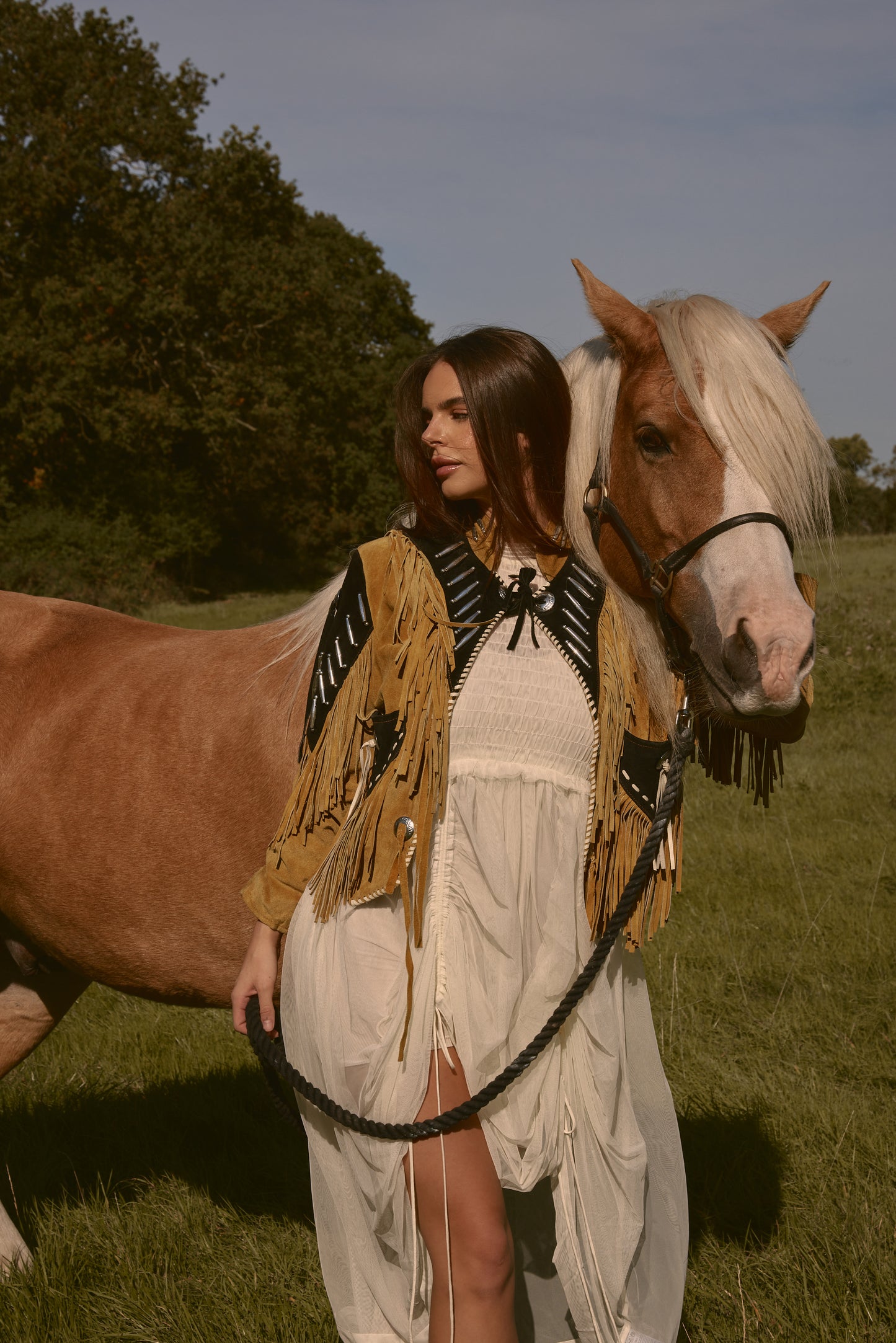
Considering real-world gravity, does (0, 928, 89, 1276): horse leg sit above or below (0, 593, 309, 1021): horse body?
below

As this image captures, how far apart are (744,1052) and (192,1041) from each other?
79.2 inches

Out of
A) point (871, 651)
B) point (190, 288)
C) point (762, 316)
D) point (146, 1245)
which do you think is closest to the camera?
point (762, 316)

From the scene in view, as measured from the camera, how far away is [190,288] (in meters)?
20.8

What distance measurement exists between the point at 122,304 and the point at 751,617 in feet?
70.1

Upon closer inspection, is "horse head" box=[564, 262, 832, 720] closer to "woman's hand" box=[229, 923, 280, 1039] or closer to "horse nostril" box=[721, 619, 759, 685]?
"horse nostril" box=[721, 619, 759, 685]

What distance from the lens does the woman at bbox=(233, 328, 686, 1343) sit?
1700 mm

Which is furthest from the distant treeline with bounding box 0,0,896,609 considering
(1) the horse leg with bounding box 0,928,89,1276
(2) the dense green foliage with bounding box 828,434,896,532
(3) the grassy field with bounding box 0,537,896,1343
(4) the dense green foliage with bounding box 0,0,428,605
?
(1) the horse leg with bounding box 0,928,89,1276

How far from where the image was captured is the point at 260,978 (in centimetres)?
178

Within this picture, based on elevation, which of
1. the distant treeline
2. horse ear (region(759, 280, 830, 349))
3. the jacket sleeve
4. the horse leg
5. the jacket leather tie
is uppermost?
the distant treeline

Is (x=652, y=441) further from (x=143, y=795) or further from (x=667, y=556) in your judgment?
(x=143, y=795)

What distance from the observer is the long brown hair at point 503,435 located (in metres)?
1.81

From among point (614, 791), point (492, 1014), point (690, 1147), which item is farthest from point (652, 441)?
point (690, 1147)

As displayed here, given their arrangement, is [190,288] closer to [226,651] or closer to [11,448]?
[11,448]

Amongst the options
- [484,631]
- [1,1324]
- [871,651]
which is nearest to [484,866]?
[484,631]
